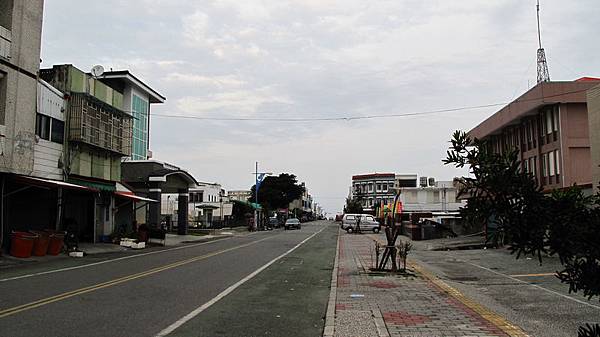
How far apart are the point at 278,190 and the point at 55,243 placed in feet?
277

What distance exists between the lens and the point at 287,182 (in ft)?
357

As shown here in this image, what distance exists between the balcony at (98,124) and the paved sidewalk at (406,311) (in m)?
18.0

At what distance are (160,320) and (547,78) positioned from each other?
34.2 meters

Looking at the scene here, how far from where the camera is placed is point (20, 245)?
828 inches

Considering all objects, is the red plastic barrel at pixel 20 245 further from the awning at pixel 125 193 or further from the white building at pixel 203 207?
the white building at pixel 203 207

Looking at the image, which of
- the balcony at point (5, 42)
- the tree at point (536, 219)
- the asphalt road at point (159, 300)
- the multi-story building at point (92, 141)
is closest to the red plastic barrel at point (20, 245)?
the asphalt road at point (159, 300)

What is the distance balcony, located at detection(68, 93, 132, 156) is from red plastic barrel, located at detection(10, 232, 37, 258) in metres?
7.22

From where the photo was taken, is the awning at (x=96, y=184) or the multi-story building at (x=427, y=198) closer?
the awning at (x=96, y=184)

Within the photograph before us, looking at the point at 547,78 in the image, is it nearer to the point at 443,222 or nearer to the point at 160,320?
the point at 443,222

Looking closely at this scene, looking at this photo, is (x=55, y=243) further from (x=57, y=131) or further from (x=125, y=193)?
(x=125, y=193)

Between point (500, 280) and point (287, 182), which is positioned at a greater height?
point (287, 182)

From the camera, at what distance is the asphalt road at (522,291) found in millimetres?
9328

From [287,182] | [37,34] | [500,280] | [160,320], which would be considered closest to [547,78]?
[500,280]

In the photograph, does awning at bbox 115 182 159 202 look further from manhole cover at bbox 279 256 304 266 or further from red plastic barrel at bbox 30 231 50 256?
manhole cover at bbox 279 256 304 266
